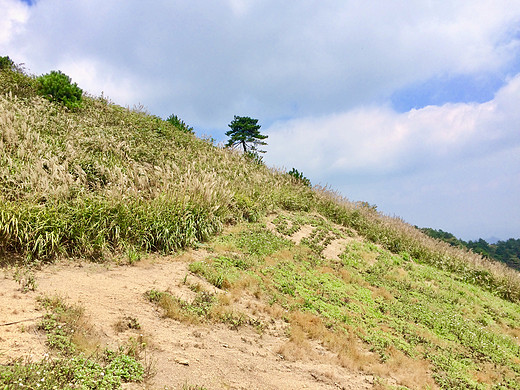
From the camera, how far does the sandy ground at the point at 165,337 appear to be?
11.4ft

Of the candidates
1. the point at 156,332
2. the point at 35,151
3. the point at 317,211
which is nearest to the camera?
the point at 156,332

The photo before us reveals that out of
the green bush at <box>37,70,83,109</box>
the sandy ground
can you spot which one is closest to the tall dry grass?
the green bush at <box>37,70,83,109</box>

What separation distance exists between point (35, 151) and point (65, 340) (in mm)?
6718

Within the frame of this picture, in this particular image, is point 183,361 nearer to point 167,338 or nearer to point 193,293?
→ point 167,338

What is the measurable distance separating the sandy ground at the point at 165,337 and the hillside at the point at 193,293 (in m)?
0.02

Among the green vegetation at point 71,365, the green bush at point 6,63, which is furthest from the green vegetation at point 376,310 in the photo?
the green bush at point 6,63

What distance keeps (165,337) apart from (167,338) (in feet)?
0.09

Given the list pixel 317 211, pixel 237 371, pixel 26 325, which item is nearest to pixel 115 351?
pixel 26 325

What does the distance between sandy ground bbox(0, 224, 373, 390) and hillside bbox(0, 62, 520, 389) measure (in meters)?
0.02

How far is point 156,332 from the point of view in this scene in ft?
13.7

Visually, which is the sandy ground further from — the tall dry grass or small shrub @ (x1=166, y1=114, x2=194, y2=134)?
small shrub @ (x1=166, y1=114, x2=194, y2=134)

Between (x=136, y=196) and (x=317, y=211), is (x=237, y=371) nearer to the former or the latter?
(x=136, y=196)

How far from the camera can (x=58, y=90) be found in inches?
577

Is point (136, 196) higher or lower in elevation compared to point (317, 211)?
lower
